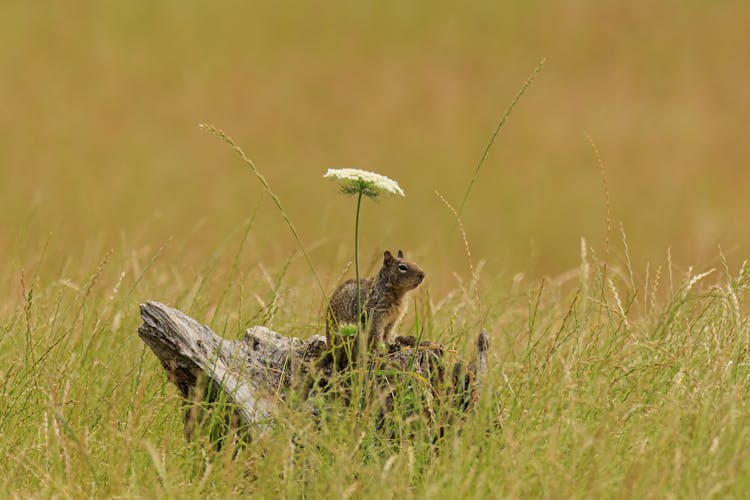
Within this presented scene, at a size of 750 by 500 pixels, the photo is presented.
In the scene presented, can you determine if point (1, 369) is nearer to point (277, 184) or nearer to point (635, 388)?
point (635, 388)

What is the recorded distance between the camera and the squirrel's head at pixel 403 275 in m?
5.52

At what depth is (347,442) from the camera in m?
4.80

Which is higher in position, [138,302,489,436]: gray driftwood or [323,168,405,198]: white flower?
[323,168,405,198]: white flower

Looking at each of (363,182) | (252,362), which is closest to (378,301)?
(252,362)

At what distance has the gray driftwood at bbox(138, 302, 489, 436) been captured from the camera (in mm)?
4973

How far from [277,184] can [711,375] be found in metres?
11.6

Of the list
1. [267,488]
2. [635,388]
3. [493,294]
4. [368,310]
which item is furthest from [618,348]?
[493,294]

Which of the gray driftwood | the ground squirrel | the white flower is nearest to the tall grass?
the gray driftwood

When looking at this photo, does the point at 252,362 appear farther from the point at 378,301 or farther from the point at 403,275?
the point at 403,275

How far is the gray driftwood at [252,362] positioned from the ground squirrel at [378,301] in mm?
118

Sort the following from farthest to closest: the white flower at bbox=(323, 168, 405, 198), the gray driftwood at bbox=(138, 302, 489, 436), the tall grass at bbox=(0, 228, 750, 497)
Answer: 1. the gray driftwood at bbox=(138, 302, 489, 436)
2. the white flower at bbox=(323, 168, 405, 198)
3. the tall grass at bbox=(0, 228, 750, 497)

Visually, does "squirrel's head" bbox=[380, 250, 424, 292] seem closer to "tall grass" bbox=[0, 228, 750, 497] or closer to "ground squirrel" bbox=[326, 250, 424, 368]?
"ground squirrel" bbox=[326, 250, 424, 368]

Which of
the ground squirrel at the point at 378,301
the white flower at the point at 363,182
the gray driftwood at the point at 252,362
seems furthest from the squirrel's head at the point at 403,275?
the white flower at the point at 363,182

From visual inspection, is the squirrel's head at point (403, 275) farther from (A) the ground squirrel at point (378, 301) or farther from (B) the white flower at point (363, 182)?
(B) the white flower at point (363, 182)
